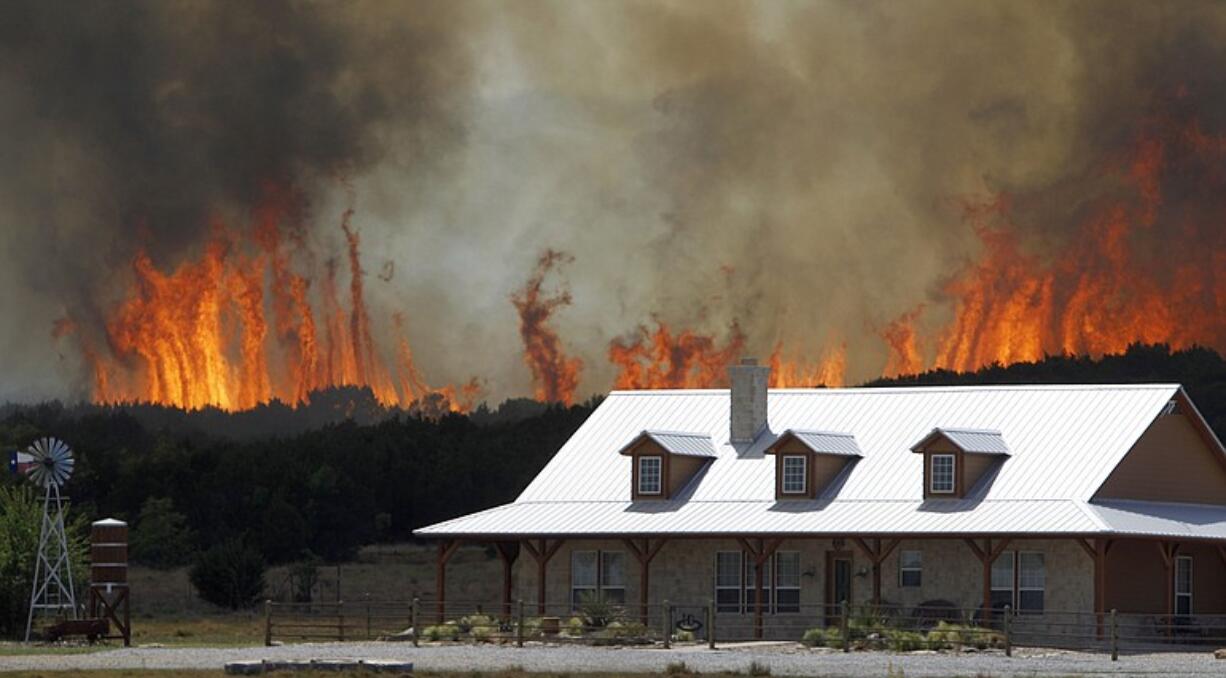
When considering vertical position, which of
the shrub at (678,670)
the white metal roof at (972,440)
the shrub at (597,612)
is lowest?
the shrub at (678,670)

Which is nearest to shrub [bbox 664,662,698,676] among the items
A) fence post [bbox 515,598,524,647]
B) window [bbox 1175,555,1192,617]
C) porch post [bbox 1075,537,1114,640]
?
fence post [bbox 515,598,524,647]

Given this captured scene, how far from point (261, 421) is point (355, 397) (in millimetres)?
5374

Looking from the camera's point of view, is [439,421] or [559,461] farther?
[439,421]

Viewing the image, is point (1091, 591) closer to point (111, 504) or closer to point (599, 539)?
point (599, 539)

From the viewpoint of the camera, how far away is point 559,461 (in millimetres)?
59469

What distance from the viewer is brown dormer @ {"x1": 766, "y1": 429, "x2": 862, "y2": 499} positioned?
54.3 meters

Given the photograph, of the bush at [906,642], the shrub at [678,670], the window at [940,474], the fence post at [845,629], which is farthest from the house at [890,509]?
the shrub at [678,670]

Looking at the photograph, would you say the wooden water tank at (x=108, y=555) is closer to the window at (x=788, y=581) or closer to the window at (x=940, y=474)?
the window at (x=788, y=581)

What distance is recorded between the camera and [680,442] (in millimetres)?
56969

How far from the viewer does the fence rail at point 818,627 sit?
4803 cm

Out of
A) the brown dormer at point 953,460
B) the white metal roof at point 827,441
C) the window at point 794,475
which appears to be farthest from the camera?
A: the window at point 794,475

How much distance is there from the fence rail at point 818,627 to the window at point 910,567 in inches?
36.4

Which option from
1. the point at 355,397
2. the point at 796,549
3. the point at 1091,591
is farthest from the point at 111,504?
the point at 1091,591

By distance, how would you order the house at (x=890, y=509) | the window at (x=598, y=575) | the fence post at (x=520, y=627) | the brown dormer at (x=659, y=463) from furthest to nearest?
the brown dormer at (x=659, y=463)
the window at (x=598, y=575)
the house at (x=890, y=509)
the fence post at (x=520, y=627)
